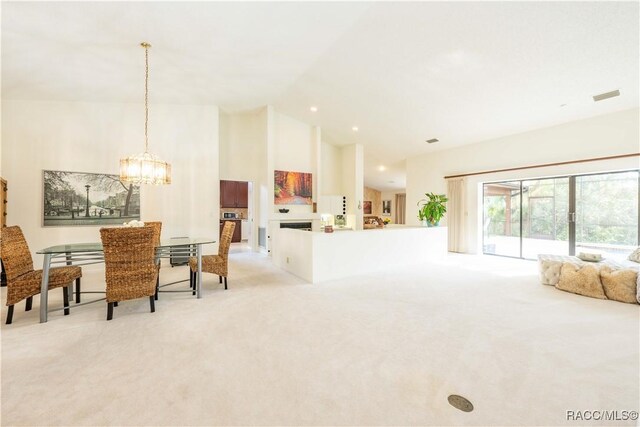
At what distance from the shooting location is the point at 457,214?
724 cm

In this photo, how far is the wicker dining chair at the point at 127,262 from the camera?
2695 millimetres

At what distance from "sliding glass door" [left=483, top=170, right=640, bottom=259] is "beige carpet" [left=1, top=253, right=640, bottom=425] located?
2.81 m

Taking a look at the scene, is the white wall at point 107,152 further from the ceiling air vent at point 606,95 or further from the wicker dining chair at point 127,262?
the ceiling air vent at point 606,95

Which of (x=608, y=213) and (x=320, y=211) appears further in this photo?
(x=320, y=211)

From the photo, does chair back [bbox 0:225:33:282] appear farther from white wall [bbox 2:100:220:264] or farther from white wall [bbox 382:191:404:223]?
white wall [bbox 382:191:404:223]

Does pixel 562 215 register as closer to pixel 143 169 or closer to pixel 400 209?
pixel 400 209

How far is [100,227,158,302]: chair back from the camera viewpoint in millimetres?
2695

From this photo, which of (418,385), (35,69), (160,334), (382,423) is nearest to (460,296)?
(418,385)

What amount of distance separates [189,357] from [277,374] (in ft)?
2.48

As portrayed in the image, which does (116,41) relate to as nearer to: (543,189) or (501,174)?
(501,174)

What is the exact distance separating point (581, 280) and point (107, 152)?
8331 millimetres

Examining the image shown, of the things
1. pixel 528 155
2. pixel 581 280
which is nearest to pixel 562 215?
pixel 528 155

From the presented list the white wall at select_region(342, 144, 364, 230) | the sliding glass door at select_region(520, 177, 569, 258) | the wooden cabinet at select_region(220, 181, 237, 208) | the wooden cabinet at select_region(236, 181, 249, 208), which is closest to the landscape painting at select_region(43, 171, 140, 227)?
the wooden cabinet at select_region(220, 181, 237, 208)

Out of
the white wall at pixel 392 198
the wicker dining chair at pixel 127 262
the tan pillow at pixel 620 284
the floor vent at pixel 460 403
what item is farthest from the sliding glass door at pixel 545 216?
the wicker dining chair at pixel 127 262
